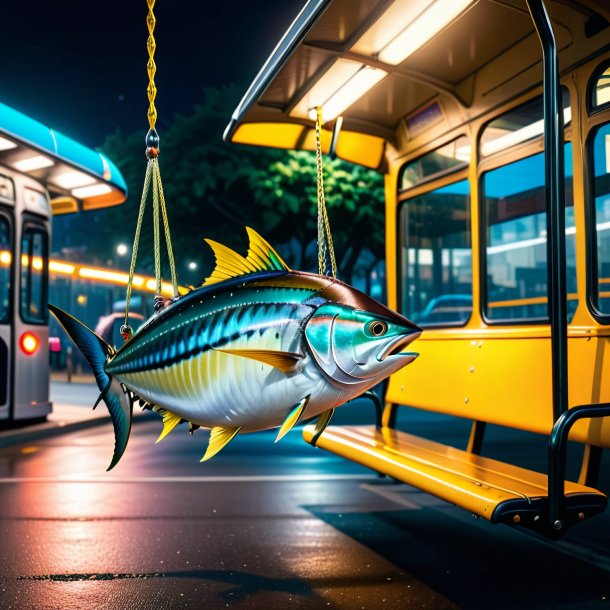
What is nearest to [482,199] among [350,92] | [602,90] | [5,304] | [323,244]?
Answer: [602,90]

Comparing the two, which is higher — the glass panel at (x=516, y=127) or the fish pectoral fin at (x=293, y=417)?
the glass panel at (x=516, y=127)

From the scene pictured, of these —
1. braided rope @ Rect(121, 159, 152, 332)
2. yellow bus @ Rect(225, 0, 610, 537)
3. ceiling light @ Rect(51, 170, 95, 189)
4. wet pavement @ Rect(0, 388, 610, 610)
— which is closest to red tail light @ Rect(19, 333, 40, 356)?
wet pavement @ Rect(0, 388, 610, 610)

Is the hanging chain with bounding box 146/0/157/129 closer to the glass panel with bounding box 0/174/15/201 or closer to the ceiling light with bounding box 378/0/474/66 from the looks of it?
the ceiling light with bounding box 378/0/474/66

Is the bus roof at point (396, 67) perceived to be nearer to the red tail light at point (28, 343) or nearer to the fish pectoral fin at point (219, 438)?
the fish pectoral fin at point (219, 438)

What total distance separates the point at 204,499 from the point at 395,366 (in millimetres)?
6263

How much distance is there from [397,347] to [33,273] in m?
11.1

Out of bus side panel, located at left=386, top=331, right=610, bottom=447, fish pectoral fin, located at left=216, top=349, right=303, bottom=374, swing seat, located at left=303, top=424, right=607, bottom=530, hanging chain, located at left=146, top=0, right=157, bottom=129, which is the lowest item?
swing seat, located at left=303, top=424, right=607, bottom=530

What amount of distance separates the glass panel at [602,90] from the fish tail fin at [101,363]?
4257mm

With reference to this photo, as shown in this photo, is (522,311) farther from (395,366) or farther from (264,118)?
(395,366)

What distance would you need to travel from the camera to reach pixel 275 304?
3.04 feet

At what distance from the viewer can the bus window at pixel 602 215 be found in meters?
4.74

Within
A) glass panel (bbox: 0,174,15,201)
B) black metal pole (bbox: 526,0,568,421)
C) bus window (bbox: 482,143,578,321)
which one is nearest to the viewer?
black metal pole (bbox: 526,0,568,421)

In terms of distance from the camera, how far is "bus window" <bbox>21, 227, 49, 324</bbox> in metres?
11.1

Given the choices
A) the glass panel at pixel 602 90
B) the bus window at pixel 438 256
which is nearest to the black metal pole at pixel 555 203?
the glass panel at pixel 602 90
